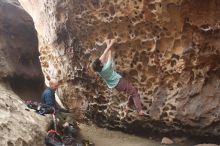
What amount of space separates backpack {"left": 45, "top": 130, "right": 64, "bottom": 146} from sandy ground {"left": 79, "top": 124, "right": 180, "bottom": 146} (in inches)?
51.0

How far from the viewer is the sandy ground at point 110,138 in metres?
8.81

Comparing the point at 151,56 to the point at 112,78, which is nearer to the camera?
the point at 112,78

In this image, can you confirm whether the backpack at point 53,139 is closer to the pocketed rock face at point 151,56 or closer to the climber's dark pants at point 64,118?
the climber's dark pants at point 64,118

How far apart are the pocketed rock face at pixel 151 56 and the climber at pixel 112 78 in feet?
Answer: 0.89

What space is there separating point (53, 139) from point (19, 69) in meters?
3.36

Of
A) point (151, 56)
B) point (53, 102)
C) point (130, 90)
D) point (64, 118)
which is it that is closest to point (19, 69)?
point (53, 102)

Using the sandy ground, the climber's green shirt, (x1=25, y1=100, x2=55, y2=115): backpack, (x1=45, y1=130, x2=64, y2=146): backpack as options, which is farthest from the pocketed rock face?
(x1=45, y1=130, x2=64, y2=146): backpack

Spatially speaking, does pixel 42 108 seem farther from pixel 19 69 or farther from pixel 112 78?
pixel 19 69

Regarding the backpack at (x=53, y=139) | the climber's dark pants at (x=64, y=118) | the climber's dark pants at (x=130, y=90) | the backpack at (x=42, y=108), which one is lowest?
the climber's dark pants at (x=64, y=118)

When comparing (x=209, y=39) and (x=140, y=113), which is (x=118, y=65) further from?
(x=209, y=39)

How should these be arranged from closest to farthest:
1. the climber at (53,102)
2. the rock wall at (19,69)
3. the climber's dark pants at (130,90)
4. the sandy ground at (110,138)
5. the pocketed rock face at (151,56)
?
1. the rock wall at (19,69)
2. the pocketed rock face at (151,56)
3. the climber's dark pants at (130,90)
4. the climber at (53,102)
5. the sandy ground at (110,138)

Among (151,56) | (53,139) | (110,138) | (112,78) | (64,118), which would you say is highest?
(151,56)

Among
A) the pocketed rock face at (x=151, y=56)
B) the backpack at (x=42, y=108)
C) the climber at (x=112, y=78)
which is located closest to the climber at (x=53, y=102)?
the backpack at (x=42, y=108)

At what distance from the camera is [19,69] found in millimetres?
10227
